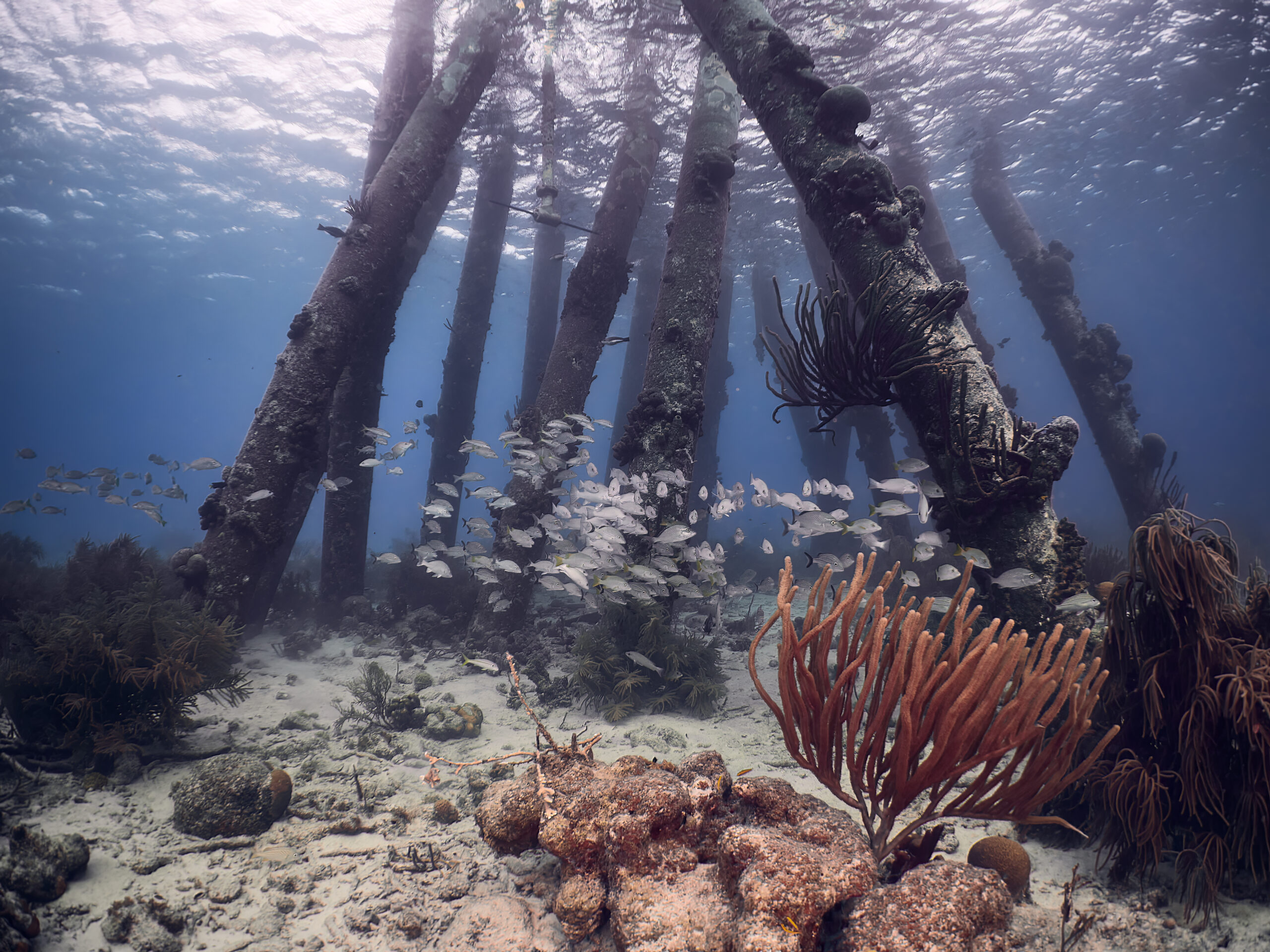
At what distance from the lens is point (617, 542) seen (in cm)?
570

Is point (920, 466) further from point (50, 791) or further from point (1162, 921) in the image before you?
point (50, 791)

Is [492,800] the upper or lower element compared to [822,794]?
upper

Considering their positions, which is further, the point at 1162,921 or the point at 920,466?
the point at 920,466

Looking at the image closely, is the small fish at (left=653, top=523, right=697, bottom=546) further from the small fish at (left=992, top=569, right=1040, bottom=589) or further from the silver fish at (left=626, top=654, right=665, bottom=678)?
the small fish at (left=992, top=569, right=1040, bottom=589)

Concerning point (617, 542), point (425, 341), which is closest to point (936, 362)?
point (617, 542)

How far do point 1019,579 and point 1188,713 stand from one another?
1236 millimetres

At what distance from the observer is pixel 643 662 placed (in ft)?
18.5

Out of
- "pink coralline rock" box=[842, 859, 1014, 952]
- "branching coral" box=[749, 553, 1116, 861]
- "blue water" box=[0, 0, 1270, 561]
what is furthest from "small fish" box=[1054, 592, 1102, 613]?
"blue water" box=[0, 0, 1270, 561]

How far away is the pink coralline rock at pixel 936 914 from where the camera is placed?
1706 millimetres

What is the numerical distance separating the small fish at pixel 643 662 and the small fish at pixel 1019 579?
3.45 meters

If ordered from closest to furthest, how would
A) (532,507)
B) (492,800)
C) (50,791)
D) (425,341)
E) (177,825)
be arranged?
(492,800), (177,825), (50,791), (532,507), (425,341)

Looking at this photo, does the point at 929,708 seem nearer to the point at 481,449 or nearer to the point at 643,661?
the point at 643,661

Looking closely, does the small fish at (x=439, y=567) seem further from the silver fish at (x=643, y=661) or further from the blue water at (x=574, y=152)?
the blue water at (x=574, y=152)

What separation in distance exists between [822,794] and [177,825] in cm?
466
